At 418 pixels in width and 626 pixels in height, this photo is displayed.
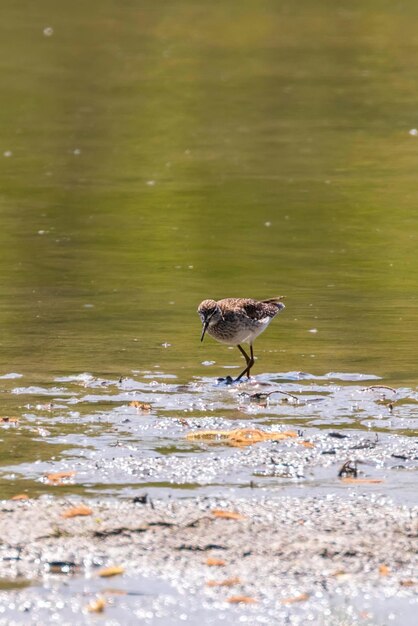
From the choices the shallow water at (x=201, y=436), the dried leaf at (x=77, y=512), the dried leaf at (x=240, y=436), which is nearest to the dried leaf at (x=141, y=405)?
the shallow water at (x=201, y=436)

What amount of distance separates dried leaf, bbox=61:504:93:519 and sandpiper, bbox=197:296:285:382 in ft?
11.1

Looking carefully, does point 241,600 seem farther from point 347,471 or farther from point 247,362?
point 247,362

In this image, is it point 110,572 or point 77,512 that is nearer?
point 110,572

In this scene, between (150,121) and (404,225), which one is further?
(150,121)

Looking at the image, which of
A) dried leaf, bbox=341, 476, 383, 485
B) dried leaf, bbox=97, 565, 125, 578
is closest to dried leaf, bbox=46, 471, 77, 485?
dried leaf, bbox=97, 565, 125, 578

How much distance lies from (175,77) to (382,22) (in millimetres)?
9400

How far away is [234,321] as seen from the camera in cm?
1026

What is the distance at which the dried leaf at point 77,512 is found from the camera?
22.1 feet

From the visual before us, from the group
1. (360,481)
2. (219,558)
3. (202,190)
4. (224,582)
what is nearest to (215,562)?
(219,558)

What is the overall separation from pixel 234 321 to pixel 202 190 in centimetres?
792

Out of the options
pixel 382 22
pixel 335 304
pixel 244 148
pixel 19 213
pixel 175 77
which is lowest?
pixel 335 304

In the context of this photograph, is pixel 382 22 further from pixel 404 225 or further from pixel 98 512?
pixel 98 512

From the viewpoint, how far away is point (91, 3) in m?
39.1

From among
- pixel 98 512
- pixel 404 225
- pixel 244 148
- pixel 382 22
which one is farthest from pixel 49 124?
pixel 98 512
